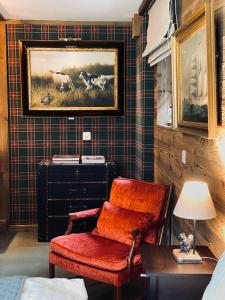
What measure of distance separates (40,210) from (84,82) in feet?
4.93

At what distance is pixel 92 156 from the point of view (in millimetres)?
4816

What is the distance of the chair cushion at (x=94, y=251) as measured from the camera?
3035mm

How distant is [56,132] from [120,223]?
1809 mm

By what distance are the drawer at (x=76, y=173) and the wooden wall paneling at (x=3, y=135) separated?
683 mm

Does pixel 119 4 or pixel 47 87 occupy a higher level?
pixel 119 4

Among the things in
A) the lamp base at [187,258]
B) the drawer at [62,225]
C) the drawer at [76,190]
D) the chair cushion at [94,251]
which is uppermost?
the drawer at [76,190]

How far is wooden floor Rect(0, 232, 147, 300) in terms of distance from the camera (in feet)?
11.1

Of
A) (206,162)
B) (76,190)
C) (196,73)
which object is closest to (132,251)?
(206,162)

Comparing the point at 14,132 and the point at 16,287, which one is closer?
the point at 16,287

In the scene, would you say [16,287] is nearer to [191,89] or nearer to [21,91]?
[191,89]

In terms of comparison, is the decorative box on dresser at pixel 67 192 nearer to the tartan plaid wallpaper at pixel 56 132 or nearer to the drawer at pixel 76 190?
the drawer at pixel 76 190

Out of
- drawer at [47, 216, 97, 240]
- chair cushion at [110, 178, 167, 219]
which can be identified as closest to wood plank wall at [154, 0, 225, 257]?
chair cushion at [110, 178, 167, 219]

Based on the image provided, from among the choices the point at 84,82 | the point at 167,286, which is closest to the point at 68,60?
the point at 84,82

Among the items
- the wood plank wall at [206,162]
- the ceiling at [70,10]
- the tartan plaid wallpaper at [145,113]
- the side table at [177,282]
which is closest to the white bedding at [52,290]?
the side table at [177,282]
